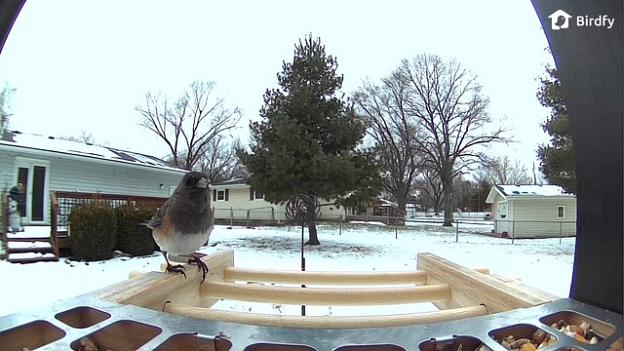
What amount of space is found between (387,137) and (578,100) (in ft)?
98.7

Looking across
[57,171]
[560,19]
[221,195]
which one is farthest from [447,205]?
[560,19]

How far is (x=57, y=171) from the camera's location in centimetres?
1243

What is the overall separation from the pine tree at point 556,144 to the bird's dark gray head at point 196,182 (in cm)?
1082

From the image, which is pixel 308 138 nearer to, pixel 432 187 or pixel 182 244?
pixel 182 244

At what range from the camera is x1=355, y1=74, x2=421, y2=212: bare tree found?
95.3ft

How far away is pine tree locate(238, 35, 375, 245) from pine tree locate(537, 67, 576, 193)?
5.26 metres

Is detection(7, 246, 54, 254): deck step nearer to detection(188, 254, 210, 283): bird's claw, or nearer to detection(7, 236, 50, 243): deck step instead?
detection(7, 236, 50, 243): deck step

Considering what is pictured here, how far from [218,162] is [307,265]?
30860 millimetres

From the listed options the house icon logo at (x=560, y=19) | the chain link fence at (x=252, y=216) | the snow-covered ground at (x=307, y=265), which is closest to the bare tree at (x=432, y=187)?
the chain link fence at (x=252, y=216)

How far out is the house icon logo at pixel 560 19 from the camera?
1245 millimetres

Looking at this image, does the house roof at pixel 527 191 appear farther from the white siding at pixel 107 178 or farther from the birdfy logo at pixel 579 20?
the birdfy logo at pixel 579 20

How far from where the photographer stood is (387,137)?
3094cm

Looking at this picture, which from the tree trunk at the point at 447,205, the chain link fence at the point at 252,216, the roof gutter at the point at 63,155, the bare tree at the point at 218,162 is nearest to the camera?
the roof gutter at the point at 63,155

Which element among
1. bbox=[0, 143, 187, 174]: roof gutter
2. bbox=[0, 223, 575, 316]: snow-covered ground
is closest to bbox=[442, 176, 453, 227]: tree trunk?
bbox=[0, 223, 575, 316]: snow-covered ground
